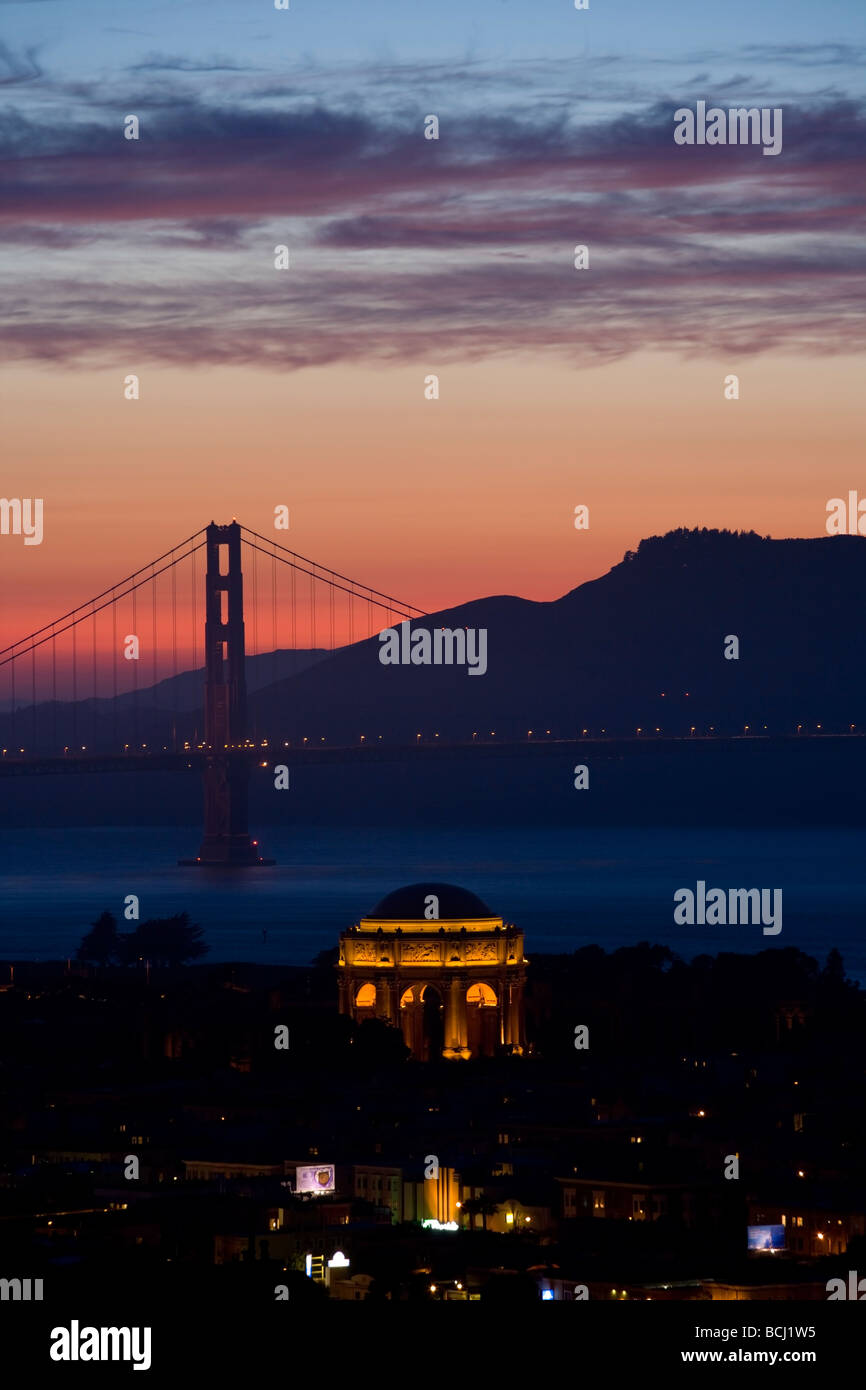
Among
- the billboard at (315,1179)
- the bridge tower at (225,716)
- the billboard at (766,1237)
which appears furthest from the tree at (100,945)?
the billboard at (766,1237)

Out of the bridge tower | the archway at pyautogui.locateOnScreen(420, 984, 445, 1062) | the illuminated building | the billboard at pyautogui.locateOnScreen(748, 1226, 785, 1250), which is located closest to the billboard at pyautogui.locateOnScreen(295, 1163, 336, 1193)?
the billboard at pyautogui.locateOnScreen(748, 1226, 785, 1250)

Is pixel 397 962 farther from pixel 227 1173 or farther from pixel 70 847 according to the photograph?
pixel 70 847

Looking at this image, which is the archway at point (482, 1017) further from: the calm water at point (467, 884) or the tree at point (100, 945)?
the tree at point (100, 945)

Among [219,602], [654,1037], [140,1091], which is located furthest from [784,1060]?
[219,602]

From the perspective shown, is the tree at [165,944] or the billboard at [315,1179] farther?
the tree at [165,944]

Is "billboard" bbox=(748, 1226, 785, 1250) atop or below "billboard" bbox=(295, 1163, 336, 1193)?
below

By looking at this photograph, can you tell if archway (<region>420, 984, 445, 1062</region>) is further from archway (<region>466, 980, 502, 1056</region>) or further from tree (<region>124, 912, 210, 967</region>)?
tree (<region>124, 912, 210, 967</region>)
